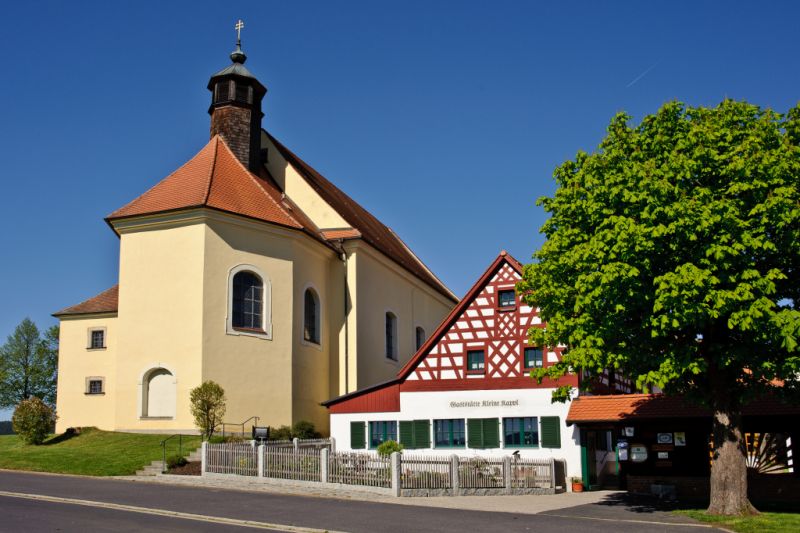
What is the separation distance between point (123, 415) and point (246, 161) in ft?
38.9

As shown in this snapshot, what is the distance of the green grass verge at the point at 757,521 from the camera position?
590 inches

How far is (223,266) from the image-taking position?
3047 cm

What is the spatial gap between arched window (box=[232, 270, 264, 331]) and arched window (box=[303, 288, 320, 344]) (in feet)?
8.27

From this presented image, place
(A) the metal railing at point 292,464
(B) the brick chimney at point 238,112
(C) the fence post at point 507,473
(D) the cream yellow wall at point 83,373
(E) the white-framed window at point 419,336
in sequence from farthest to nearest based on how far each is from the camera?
(E) the white-framed window at point 419,336 < (B) the brick chimney at point 238,112 < (D) the cream yellow wall at point 83,373 < (C) the fence post at point 507,473 < (A) the metal railing at point 292,464

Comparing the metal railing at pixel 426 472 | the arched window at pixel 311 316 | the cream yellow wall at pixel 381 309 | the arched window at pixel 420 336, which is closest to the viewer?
the metal railing at pixel 426 472

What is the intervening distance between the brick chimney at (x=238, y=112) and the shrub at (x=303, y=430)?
38.0 feet

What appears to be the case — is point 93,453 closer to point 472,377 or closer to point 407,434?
point 407,434

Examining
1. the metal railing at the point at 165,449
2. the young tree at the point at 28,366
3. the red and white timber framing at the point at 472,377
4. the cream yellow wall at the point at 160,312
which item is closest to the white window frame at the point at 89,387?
the cream yellow wall at the point at 160,312

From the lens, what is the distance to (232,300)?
100 feet

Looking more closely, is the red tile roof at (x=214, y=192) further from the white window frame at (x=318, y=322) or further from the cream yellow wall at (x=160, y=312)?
the white window frame at (x=318, y=322)

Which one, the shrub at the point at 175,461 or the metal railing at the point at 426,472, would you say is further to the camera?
the shrub at the point at 175,461

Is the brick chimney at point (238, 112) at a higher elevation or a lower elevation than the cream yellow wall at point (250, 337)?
higher

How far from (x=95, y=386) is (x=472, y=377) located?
15987 millimetres

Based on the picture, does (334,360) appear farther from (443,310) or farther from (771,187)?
(771,187)
